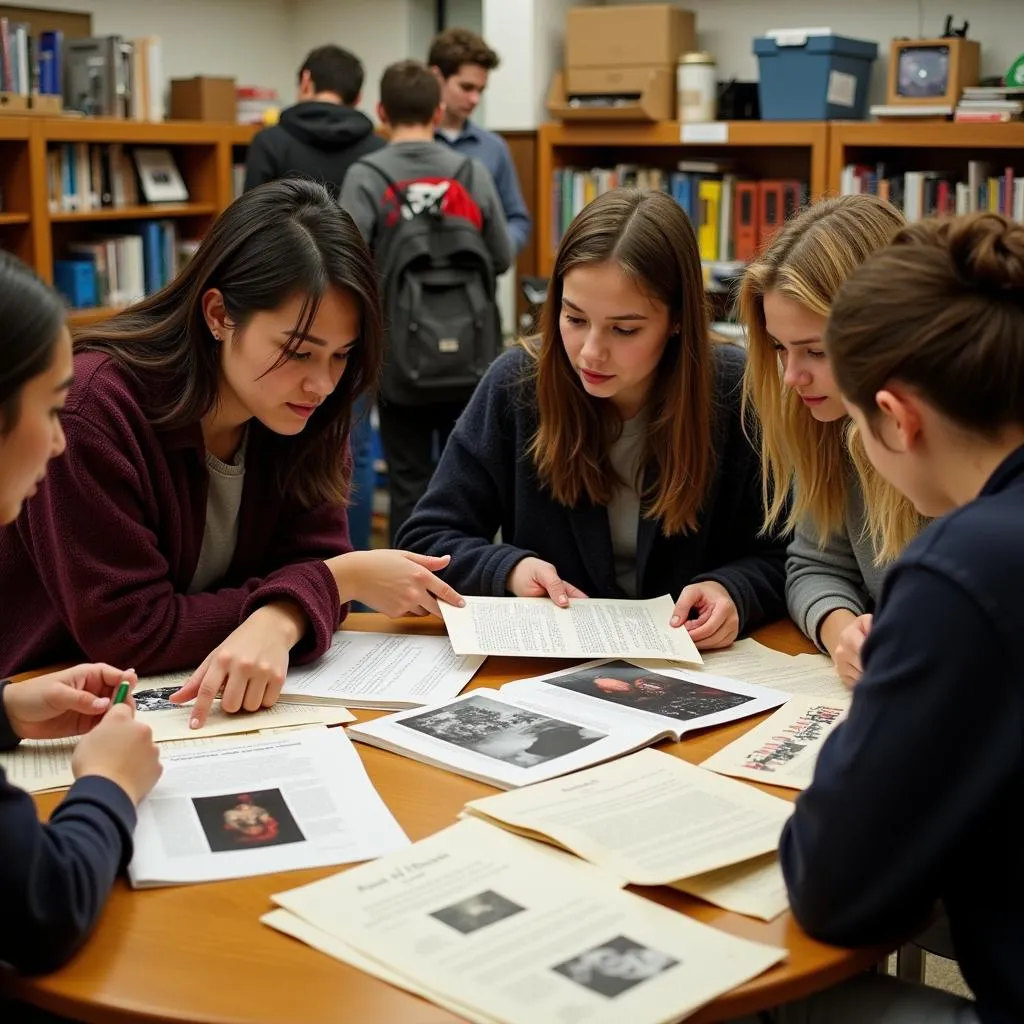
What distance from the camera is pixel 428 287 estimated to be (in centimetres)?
365

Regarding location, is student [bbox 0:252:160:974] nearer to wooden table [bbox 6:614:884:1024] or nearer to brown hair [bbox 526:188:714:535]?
wooden table [bbox 6:614:884:1024]

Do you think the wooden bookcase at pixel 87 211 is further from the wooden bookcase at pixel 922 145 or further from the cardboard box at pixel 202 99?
the wooden bookcase at pixel 922 145

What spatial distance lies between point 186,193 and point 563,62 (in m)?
1.56

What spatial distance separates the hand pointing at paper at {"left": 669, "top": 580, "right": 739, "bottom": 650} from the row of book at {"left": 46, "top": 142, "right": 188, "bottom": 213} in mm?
3487

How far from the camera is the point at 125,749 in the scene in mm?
1191

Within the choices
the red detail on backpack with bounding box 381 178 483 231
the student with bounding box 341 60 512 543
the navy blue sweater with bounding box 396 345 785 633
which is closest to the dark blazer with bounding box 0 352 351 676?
the navy blue sweater with bounding box 396 345 785 633

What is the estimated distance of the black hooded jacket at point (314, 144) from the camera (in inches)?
158

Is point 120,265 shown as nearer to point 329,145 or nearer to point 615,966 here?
point 329,145

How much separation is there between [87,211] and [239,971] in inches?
166

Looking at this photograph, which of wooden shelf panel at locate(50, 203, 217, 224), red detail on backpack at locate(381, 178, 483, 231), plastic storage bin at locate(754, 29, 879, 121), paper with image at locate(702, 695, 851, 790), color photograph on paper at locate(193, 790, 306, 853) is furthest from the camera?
wooden shelf panel at locate(50, 203, 217, 224)

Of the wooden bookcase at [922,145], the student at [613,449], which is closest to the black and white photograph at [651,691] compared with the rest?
the student at [613,449]

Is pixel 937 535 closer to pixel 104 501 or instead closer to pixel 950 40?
pixel 104 501

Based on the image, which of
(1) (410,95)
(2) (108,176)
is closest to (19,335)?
(1) (410,95)

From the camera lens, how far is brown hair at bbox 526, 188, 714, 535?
1864 millimetres
